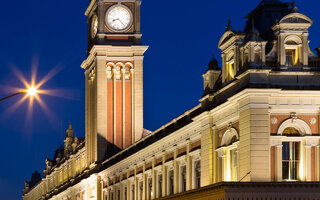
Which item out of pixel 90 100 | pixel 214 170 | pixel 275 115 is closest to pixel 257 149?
pixel 275 115

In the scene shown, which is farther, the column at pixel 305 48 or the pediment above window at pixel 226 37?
the pediment above window at pixel 226 37

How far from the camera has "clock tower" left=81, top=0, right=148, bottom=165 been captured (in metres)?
83.2

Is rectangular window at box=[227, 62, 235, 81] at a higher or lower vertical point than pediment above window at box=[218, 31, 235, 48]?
lower

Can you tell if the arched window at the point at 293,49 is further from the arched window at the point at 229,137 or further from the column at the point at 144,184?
the column at the point at 144,184

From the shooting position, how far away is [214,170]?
140ft

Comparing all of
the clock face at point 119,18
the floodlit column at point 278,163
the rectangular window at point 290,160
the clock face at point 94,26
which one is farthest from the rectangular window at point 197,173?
the clock face at point 94,26

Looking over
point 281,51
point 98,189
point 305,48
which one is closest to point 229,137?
point 281,51

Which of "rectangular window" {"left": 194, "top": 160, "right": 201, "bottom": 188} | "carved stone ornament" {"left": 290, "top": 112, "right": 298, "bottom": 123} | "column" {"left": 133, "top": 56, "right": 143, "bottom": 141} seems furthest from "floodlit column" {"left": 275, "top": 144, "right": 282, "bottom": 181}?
"column" {"left": 133, "top": 56, "right": 143, "bottom": 141}

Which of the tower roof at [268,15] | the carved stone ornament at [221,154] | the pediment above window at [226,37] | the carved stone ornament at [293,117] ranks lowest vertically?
the carved stone ornament at [221,154]

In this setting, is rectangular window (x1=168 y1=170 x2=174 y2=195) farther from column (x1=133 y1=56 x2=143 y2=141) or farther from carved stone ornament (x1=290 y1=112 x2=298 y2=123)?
column (x1=133 y1=56 x2=143 y2=141)

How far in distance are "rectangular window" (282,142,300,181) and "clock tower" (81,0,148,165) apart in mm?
45988

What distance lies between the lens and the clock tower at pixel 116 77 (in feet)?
273

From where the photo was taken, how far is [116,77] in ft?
279

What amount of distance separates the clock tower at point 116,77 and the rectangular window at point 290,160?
45988 mm
